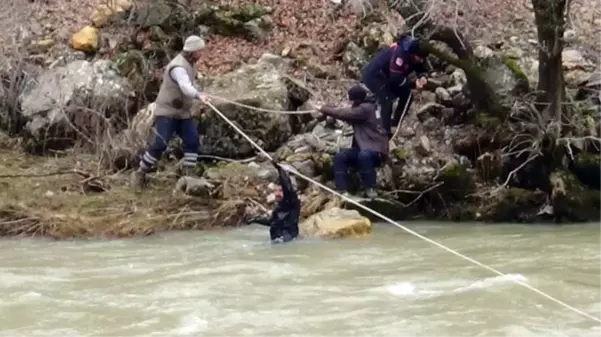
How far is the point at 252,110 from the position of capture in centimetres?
1254

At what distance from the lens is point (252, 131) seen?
12.5 m

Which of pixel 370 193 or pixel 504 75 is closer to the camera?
pixel 370 193

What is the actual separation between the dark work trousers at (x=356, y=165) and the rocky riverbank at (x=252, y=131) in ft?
0.73

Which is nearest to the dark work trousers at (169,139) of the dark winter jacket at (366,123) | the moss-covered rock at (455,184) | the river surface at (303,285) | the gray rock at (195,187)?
the gray rock at (195,187)

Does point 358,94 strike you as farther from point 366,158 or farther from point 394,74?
point 394,74

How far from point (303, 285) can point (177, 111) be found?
12.7ft

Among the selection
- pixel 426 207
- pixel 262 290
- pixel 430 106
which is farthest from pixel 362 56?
pixel 262 290

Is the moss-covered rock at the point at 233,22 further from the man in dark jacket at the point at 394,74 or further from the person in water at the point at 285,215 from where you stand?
the person in water at the point at 285,215

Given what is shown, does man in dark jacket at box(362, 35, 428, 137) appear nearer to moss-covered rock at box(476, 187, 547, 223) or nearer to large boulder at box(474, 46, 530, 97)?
large boulder at box(474, 46, 530, 97)

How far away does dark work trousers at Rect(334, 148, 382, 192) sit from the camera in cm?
1107

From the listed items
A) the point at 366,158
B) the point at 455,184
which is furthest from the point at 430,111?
the point at 366,158

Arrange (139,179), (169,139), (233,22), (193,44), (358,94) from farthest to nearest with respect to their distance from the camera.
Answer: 1. (233,22)
2. (139,179)
3. (169,139)
4. (358,94)
5. (193,44)

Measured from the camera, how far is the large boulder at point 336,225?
10.2 m

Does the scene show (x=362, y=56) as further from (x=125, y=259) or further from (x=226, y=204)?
(x=125, y=259)
